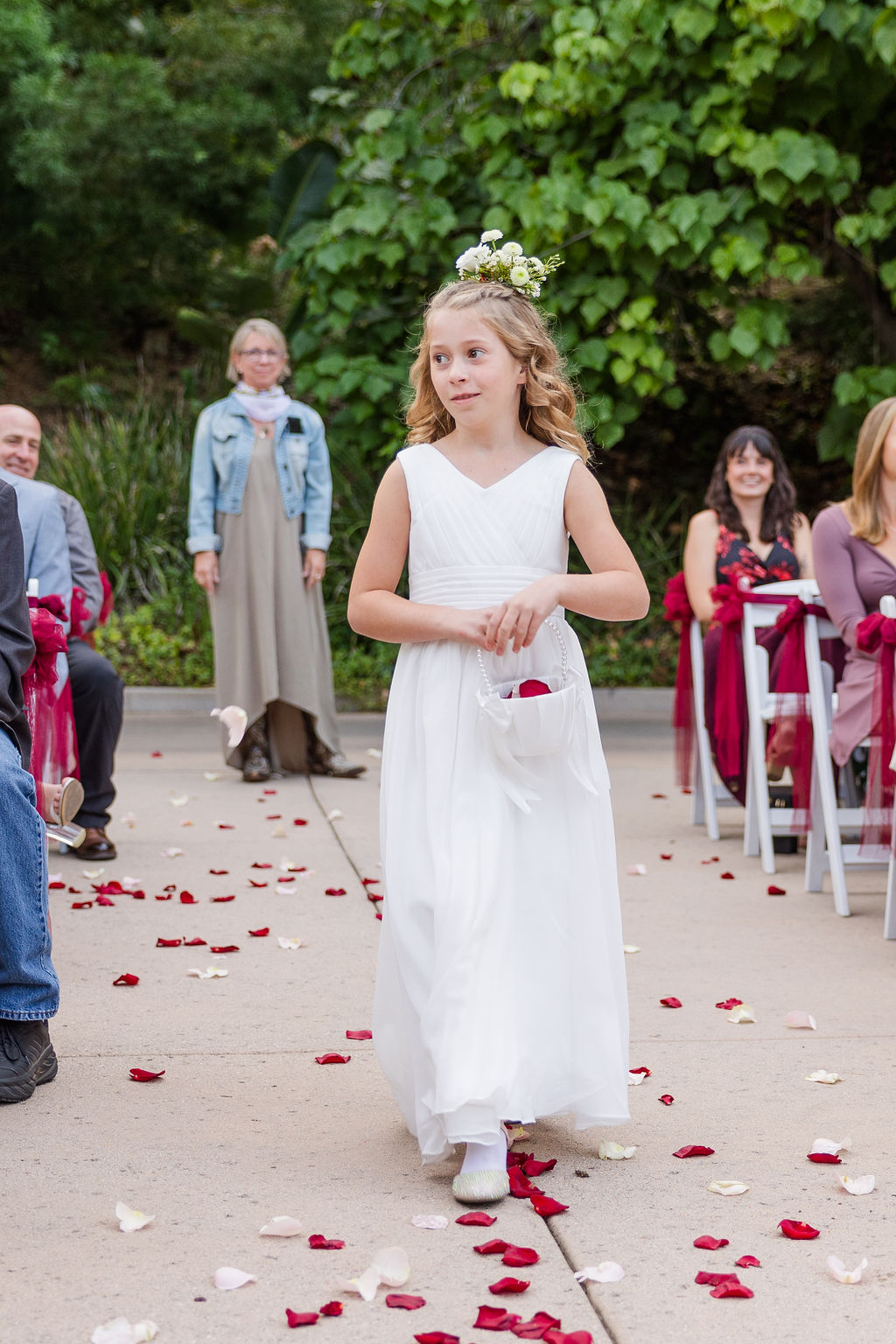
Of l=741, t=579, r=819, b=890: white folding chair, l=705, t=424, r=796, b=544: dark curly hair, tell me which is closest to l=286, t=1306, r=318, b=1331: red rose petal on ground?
l=741, t=579, r=819, b=890: white folding chair

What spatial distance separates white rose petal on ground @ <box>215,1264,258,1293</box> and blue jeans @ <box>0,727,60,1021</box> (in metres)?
1.14

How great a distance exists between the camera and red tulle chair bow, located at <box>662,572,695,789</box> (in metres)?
6.94

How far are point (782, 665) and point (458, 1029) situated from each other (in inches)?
131

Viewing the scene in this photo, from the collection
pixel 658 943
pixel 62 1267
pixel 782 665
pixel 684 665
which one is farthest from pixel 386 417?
pixel 62 1267

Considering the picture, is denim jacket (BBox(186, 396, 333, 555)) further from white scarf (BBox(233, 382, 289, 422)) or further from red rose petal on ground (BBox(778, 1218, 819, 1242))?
red rose petal on ground (BBox(778, 1218, 819, 1242))

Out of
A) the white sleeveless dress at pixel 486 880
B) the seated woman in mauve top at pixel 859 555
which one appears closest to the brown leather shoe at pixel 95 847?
the seated woman in mauve top at pixel 859 555

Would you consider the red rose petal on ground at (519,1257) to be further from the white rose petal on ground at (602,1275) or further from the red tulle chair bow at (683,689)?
the red tulle chair bow at (683,689)

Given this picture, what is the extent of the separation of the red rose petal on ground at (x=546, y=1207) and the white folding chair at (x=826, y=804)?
264 cm

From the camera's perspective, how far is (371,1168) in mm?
2887

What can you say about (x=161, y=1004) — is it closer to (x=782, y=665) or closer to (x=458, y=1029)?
(x=458, y=1029)

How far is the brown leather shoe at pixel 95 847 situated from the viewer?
6.01 meters

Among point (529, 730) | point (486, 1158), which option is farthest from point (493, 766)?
point (486, 1158)

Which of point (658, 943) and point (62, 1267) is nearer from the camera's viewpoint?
point (62, 1267)

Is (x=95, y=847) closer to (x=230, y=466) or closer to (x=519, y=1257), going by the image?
(x=230, y=466)
